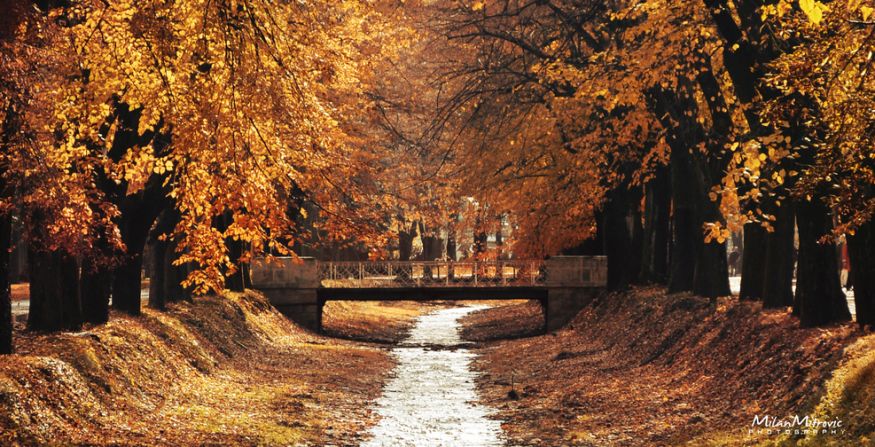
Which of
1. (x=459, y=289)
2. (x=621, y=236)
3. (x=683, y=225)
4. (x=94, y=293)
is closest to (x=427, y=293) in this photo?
(x=459, y=289)

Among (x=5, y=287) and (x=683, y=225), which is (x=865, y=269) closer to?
(x=5, y=287)

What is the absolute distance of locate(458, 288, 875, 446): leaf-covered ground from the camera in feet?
48.2

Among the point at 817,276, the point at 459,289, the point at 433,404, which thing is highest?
the point at 817,276

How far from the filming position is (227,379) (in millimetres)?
22078

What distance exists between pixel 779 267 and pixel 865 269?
511cm

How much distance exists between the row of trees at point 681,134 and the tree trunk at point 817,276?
0.02 m

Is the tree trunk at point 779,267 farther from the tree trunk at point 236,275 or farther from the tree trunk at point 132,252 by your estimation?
the tree trunk at point 236,275

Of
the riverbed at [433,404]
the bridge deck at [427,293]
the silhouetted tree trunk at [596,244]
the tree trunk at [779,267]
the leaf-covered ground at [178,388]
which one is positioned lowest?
the riverbed at [433,404]

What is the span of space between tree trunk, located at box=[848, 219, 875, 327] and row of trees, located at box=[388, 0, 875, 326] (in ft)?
0.07

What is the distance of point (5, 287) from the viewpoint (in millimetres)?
15250

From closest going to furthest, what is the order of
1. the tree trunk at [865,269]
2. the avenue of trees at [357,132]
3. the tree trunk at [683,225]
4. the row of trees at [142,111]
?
the avenue of trees at [357,132]
the row of trees at [142,111]
the tree trunk at [865,269]
the tree trunk at [683,225]

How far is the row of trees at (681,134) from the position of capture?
12859 mm

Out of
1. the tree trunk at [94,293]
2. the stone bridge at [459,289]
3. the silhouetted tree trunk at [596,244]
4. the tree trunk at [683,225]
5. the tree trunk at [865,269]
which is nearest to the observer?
the tree trunk at [865,269]

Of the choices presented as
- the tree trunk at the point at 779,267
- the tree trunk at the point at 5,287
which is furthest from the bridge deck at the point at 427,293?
the tree trunk at the point at 5,287
